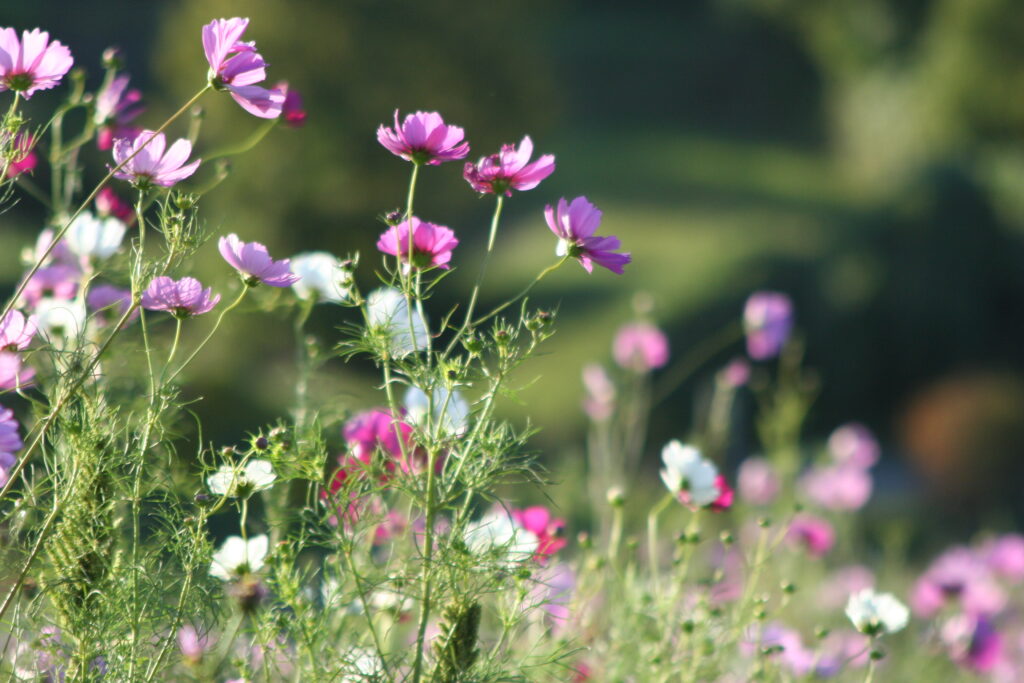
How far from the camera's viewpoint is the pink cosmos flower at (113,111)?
51.9 inches

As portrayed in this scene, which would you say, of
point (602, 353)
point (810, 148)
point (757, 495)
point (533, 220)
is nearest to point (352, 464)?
point (757, 495)

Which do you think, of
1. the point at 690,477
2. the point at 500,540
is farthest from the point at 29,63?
the point at 690,477

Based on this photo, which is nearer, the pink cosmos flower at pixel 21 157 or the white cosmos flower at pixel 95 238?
the pink cosmos flower at pixel 21 157

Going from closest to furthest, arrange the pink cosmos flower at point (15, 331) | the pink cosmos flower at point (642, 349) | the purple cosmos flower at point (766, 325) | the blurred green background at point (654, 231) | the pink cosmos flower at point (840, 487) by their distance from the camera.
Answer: the pink cosmos flower at point (15, 331), the pink cosmos flower at point (642, 349), the purple cosmos flower at point (766, 325), the pink cosmos flower at point (840, 487), the blurred green background at point (654, 231)

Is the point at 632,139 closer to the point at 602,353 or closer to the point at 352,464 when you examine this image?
the point at 602,353

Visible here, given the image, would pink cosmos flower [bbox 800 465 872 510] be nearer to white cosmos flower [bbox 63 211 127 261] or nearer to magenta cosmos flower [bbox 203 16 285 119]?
white cosmos flower [bbox 63 211 127 261]

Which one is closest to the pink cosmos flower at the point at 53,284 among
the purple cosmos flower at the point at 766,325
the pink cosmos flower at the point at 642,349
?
the pink cosmos flower at the point at 642,349

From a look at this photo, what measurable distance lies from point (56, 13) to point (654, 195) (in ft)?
24.4

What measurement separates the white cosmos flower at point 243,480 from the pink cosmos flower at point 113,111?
49 cm

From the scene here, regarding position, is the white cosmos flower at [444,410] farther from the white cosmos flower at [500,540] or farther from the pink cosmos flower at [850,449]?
the pink cosmos flower at [850,449]

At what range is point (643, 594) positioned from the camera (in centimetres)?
143

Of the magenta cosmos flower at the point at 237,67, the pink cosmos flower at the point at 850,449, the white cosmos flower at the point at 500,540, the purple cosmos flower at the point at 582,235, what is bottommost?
the white cosmos flower at the point at 500,540

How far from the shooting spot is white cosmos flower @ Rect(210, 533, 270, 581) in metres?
1.04

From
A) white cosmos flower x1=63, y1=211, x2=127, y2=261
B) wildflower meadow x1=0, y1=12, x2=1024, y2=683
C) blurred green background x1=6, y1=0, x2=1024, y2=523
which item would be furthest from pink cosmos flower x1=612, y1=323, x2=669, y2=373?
blurred green background x1=6, y1=0, x2=1024, y2=523
